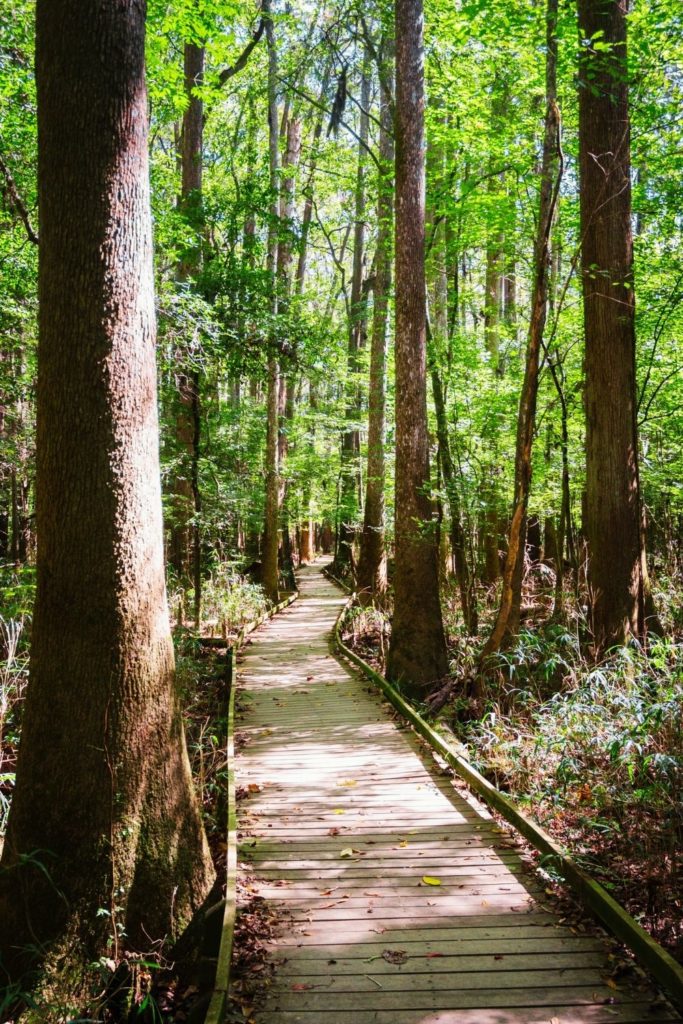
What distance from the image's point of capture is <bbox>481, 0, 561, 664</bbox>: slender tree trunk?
763 centimetres

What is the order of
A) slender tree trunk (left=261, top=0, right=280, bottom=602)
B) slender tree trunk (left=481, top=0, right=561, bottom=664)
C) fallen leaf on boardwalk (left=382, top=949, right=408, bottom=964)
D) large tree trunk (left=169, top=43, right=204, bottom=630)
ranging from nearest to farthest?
fallen leaf on boardwalk (left=382, top=949, right=408, bottom=964) → slender tree trunk (left=481, top=0, right=561, bottom=664) → large tree trunk (left=169, top=43, right=204, bottom=630) → slender tree trunk (left=261, top=0, right=280, bottom=602)

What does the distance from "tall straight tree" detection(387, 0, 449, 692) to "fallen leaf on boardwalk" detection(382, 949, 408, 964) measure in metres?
5.60

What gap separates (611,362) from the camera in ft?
27.4

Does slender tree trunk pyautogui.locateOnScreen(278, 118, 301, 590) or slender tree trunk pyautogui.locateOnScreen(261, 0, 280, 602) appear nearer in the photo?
slender tree trunk pyautogui.locateOnScreen(278, 118, 301, 590)

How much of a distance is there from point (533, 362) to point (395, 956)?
5799 millimetres

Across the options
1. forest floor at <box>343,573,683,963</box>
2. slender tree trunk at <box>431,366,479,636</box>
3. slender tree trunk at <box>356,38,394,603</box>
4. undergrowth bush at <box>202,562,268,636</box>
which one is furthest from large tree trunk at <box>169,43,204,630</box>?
forest floor at <box>343,573,683,963</box>

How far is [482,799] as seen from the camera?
18.8ft

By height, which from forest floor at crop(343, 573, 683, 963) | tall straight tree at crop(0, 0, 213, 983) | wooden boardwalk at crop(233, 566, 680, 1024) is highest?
tall straight tree at crop(0, 0, 213, 983)

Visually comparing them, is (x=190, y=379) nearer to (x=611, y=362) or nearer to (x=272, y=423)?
(x=272, y=423)

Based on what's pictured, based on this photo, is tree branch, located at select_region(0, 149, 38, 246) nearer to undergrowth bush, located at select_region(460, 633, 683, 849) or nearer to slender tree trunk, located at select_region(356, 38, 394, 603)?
undergrowth bush, located at select_region(460, 633, 683, 849)

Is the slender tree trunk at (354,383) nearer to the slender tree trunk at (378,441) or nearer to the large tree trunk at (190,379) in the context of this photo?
the slender tree trunk at (378,441)

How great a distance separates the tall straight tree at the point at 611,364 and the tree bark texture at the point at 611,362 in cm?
1

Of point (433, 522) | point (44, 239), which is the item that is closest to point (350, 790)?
point (433, 522)

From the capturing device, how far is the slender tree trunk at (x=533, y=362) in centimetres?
763
